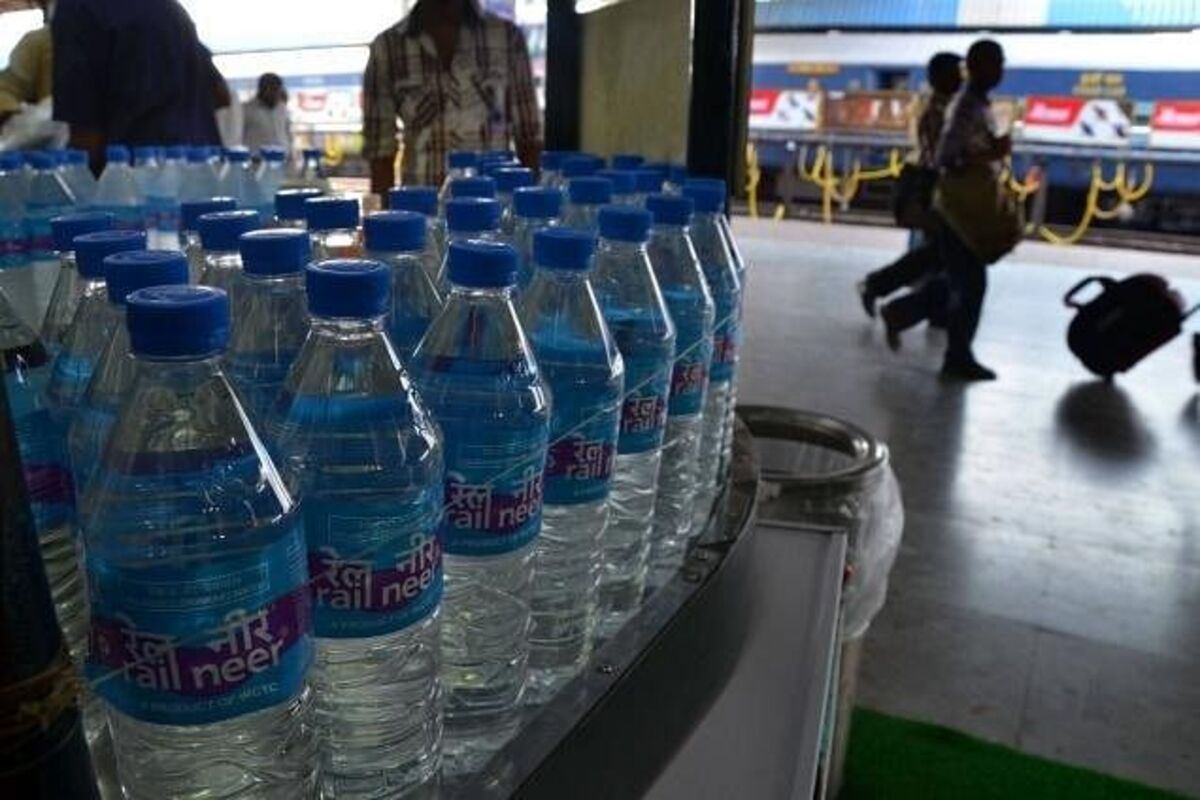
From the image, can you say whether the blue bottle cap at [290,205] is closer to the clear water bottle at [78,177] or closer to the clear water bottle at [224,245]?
the clear water bottle at [224,245]

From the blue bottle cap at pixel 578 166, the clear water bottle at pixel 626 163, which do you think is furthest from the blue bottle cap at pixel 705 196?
the clear water bottle at pixel 626 163

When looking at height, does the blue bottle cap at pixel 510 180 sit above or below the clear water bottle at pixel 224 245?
above

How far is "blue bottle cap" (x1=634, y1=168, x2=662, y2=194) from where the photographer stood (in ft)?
4.69

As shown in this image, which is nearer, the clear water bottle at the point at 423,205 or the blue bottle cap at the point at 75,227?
the blue bottle cap at the point at 75,227

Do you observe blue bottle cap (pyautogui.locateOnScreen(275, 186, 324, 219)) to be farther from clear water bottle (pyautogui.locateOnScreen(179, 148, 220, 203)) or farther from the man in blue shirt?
the man in blue shirt

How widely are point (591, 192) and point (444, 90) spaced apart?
7.03ft

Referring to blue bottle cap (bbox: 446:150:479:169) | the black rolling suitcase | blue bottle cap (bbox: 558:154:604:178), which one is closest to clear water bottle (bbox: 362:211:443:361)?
blue bottle cap (bbox: 558:154:604:178)

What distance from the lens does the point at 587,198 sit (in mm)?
1248

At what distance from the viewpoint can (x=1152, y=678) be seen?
8.58 ft

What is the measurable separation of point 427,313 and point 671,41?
1186 millimetres

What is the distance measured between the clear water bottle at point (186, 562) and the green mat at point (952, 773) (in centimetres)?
184

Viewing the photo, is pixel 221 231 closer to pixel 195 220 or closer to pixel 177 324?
pixel 195 220

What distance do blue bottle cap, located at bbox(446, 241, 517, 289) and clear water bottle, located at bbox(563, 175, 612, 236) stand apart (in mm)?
444

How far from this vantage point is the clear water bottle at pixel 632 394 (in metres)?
1.05
